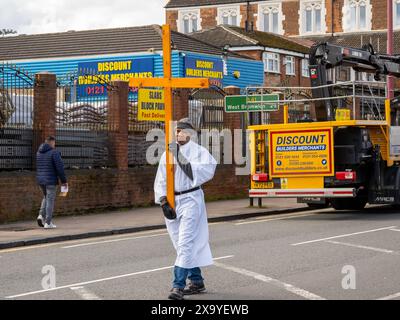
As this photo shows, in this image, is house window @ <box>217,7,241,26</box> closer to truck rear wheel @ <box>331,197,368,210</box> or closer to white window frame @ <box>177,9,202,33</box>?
white window frame @ <box>177,9,202,33</box>

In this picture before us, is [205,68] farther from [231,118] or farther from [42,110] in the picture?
[42,110]

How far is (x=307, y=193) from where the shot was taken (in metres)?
20.6

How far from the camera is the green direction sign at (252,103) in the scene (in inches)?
910

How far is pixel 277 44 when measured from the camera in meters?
51.9

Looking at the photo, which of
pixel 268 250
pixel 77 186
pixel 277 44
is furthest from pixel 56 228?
pixel 277 44

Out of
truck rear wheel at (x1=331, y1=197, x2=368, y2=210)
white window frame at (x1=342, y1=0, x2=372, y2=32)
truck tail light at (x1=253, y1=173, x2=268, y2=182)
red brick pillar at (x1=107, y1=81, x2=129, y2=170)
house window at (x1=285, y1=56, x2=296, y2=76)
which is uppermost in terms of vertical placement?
white window frame at (x1=342, y1=0, x2=372, y2=32)

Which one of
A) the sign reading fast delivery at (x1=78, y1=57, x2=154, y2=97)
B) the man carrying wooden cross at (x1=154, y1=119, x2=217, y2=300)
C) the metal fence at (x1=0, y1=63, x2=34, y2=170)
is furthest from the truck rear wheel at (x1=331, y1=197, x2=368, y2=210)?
the sign reading fast delivery at (x1=78, y1=57, x2=154, y2=97)

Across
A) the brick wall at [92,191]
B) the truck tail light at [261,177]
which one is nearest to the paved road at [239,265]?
Answer: the truck tail light at [261,177]

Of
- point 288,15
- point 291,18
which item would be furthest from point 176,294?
point 288,15

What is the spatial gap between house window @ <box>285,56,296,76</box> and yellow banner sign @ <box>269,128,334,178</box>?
31036 mm

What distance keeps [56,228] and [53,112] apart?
13.1 feet

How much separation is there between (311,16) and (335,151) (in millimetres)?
54805

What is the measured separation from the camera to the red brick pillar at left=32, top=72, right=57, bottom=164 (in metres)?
21.2

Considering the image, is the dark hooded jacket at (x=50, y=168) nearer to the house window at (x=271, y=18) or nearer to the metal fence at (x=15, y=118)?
the metal fence at (x=15, y=118)
